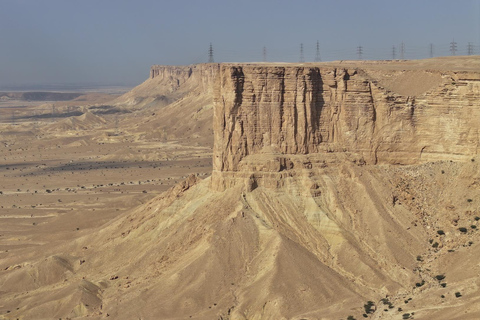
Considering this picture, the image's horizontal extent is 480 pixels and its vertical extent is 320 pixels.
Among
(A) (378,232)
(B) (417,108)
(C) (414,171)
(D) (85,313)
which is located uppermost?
(B) (417,108)

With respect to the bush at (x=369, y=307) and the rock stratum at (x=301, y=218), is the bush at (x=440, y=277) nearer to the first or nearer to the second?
the rock stratum at (x=301, y=218)

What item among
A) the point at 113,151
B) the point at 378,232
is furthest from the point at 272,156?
the point at 113,151

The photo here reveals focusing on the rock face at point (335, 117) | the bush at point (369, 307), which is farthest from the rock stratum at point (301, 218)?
the bush at point (369, 307)

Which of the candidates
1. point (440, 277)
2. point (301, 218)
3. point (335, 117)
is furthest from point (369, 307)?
point (335, 117)

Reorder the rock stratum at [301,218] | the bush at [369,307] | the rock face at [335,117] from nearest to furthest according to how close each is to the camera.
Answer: the bush at [369,307] → the rock stratum at [301,218] → the rock face at [335,117]

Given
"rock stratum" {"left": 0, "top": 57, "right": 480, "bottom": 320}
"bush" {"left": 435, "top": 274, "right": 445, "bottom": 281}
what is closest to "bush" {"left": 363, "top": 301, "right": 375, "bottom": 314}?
"rock stratum" {"left": 0, "top": 57, "right": 480, "bottom": 320}

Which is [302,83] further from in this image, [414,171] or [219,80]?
[414,171]
